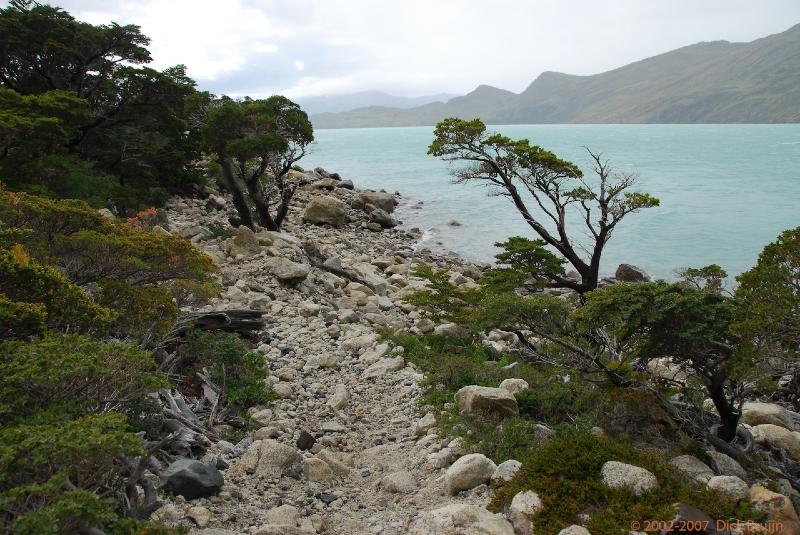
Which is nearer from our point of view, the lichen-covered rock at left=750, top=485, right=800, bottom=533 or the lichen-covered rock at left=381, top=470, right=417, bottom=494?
the lichen-covered rock at left=750, top=485, right=800, bottom=533

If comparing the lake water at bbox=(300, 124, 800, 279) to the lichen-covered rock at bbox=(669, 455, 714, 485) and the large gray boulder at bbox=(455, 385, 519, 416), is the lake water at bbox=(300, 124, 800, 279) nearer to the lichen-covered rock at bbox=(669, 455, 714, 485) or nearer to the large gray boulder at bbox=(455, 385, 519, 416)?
the large gray boulder at bbox=(455, 385, 519, 416)

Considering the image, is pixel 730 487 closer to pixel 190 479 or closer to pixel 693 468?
pixel 693 468

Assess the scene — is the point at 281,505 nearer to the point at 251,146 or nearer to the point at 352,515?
the point at 352,515

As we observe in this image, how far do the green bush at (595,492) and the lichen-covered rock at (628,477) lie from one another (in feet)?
0.21

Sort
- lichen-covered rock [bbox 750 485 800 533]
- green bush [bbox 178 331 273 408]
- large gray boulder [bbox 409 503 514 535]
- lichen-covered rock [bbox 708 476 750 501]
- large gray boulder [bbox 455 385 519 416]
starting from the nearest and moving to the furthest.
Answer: lichen-covered rock [bbox 750 485 800 533], large gray boulder [bbox 409 503 514 535], lichen-covered rock [bbox 708 476 750 501], large gray boulder [bbox 455 385 519 416], green bush [bbox 178 331 273 408]

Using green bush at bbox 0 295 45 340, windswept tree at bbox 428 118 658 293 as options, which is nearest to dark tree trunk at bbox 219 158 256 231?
windswept tree at bbox 428 118 658 293

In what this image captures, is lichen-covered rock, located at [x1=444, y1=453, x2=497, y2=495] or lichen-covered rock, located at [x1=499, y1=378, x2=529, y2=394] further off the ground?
lichen-covered rock, located at [x1=444, y1=453, x2=497, y2=495]

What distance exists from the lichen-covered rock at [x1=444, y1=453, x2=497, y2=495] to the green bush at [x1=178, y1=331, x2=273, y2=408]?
382cm

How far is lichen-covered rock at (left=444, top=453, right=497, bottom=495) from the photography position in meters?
6.13

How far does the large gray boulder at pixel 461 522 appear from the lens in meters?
5.01

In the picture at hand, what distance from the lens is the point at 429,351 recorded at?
36.7 ft

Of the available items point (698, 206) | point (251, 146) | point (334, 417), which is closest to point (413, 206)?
point (698, 206)

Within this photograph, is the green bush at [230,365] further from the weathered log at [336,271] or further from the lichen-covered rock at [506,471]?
the weathered log at [336,271]

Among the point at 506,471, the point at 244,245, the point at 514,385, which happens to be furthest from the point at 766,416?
the point at 244,245
